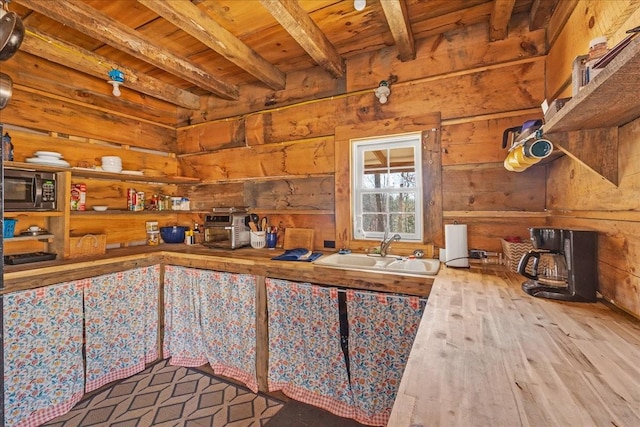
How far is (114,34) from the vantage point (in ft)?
6.20

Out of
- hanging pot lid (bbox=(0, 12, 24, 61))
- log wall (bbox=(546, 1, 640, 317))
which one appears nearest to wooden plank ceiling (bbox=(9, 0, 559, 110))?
hanging pot lid (bbox=(0, 12, 24, 61))

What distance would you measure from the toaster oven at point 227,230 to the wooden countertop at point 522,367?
80.3 inches

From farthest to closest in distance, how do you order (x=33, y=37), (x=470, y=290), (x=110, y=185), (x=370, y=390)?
(x=110, y=185) < (x=33, y=37) < (x=370, y=390) < (x=470, y=290)

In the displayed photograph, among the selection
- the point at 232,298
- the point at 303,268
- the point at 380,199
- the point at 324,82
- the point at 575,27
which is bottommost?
the point at 232,298

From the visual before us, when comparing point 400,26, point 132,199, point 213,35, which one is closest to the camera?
point 400,26

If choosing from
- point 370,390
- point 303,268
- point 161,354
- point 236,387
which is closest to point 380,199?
point 303,268

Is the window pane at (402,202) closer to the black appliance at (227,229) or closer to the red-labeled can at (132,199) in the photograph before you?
the black appliance at (227,229)

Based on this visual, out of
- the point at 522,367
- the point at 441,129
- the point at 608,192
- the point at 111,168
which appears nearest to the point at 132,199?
the point at 111,168

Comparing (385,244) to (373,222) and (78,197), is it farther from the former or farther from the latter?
(78,197)

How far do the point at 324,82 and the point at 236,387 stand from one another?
281 cm

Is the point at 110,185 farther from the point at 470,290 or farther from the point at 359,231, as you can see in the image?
the point at 470,290

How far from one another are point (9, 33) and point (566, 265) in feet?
9.63

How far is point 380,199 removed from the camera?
2490 mm

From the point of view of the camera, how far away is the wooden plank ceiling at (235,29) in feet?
5.67
